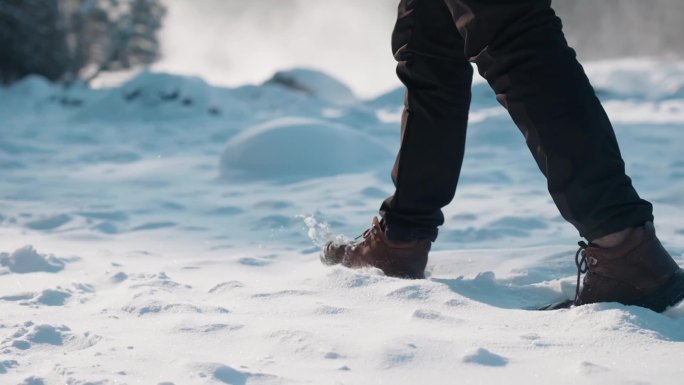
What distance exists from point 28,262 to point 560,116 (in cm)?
143

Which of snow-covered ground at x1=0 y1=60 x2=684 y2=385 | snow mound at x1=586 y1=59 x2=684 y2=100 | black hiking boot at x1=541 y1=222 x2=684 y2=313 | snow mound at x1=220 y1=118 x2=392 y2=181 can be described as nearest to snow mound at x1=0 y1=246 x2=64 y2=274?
snow-covered ground at x1=0 y1=60 x2=684 y2=385

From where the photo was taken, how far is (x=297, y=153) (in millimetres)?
4461

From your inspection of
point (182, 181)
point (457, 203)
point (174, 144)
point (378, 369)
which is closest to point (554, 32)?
point (378, 369)

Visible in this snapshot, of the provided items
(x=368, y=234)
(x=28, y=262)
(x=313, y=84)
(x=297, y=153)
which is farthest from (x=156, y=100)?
(x=368, y=234)

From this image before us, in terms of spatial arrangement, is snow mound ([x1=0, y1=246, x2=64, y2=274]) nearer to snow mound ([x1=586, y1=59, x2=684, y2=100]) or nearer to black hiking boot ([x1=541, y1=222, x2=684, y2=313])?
black hiking boot ([x1=541, y1=222, x2=684, y2=313])

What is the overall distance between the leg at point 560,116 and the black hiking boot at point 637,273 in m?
0.04

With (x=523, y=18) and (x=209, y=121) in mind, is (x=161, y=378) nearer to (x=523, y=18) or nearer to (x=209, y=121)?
(x=523, y=18)

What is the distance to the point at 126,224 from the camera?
297cm

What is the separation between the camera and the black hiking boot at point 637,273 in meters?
1.37

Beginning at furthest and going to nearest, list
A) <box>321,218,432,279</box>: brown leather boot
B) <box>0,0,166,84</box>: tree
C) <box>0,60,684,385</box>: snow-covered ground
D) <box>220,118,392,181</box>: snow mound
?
<box>0,0,166,84</box>: tree → <box>220,118,392,181</box>: snow mound → <box>321,218,432,279</box>: brown leather boot → <box>0,60,684,385</box>: snow-covered ground

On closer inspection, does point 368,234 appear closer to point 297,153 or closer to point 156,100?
point 297,153

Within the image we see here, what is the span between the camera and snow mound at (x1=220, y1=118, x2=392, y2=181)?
4.36 metres

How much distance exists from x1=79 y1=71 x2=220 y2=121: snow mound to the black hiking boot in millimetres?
7659

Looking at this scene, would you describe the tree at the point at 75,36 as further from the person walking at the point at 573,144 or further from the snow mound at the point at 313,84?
the person walking at the point at 573,144
